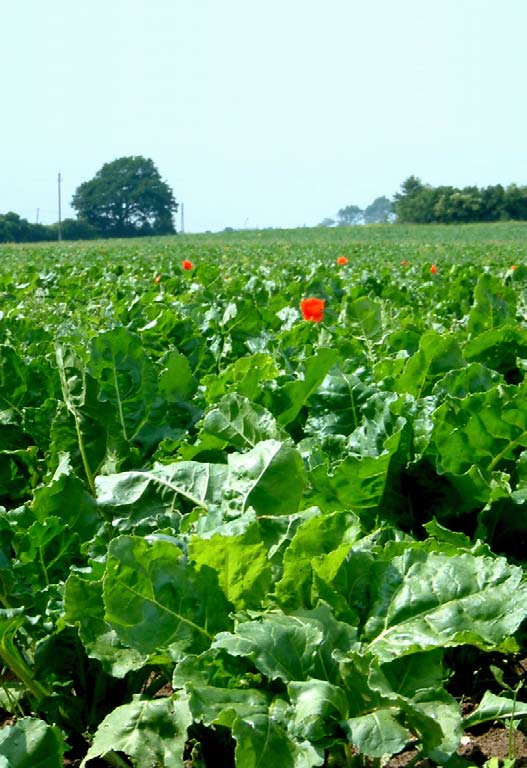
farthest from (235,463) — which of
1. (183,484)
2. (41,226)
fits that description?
(41,226)

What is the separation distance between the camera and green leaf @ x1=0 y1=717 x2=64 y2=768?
1.42 m

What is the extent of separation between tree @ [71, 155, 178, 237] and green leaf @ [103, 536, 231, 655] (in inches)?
3818

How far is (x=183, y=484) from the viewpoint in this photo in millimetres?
2172

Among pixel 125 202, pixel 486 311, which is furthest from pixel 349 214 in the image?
pixel 486 311

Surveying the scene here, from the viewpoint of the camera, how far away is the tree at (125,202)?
98.6 m

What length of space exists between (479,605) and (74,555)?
93cm

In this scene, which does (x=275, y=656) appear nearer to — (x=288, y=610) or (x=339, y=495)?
(x=288, y=610)

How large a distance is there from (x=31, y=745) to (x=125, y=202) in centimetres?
10074

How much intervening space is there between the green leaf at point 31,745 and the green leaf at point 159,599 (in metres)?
0.21

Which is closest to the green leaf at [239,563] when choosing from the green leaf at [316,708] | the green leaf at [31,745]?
the green leaf at [316,708]

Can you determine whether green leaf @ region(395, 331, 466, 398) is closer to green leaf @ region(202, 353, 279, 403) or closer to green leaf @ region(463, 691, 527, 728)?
green leaf @ region(202, 353, 279, 403)

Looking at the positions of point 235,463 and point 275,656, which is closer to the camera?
point 275,656

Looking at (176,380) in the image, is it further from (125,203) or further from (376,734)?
(125,203)

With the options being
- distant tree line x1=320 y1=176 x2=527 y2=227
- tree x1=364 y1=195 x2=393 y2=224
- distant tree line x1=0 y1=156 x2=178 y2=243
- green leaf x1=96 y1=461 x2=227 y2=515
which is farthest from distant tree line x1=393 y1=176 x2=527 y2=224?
tree x1=364 y1=195 x2=393 y2=224
